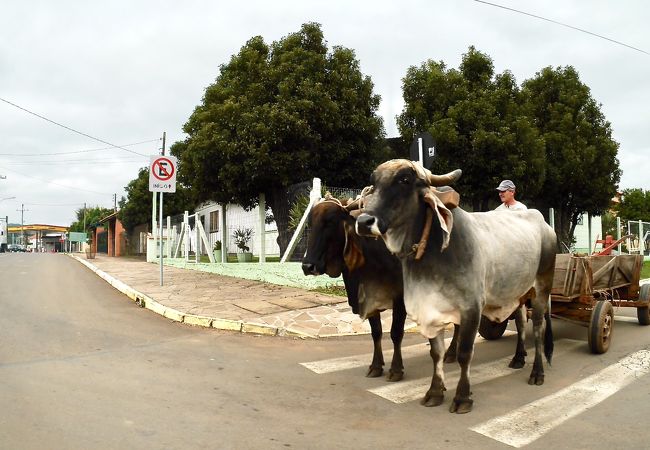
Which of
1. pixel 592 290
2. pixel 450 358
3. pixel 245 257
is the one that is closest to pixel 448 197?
pixel 450 358

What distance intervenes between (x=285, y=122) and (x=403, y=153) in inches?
274

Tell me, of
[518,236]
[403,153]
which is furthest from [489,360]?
[403,153]

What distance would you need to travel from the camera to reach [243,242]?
16.2 metres

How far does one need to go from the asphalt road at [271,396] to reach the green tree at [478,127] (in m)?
10.7

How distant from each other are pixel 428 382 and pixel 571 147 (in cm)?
1940

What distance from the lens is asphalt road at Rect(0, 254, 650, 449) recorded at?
3.62 m

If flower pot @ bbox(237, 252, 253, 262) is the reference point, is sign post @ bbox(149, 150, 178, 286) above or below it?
above

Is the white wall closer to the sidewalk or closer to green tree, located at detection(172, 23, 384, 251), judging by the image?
green tree, located at detection(172, 23, 384, 251)

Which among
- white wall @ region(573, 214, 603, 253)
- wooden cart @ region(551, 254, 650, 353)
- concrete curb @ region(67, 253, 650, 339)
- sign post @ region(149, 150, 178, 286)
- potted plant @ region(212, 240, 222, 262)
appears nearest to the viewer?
wooden cart @ region(551, 254, 650, 353)

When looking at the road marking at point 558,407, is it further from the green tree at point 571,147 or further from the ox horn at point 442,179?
the green tree at point 571,147

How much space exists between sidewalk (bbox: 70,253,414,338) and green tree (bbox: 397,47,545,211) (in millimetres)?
8427

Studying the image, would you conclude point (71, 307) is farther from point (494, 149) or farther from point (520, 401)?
point (494, 149)

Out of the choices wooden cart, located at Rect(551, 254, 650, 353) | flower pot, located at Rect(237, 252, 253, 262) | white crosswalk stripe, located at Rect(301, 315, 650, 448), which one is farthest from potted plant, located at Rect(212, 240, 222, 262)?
wooden cart, located at Rect(551, 254, 650, 353)

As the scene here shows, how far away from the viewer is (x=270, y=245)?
584 inches
